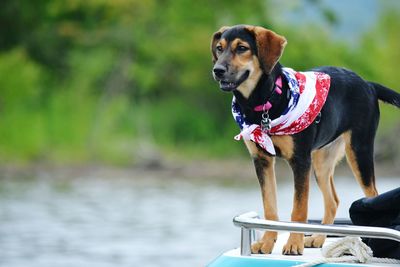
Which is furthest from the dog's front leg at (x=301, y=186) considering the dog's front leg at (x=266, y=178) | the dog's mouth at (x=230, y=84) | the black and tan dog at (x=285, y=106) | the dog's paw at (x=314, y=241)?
the dog's mouth at (x=230, y=84)

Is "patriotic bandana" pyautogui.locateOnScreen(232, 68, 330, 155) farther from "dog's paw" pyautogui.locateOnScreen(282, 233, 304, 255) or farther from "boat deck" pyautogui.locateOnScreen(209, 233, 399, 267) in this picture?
"boat deck" pyautogui.locateOnScreen(209, 233, 399, 267)

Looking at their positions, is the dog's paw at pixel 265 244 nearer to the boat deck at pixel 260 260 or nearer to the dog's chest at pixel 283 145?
the boat deck at pixel 260 260

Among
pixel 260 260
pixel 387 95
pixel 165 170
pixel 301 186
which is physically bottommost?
pixel 260 260

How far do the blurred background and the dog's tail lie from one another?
15493 millimetres

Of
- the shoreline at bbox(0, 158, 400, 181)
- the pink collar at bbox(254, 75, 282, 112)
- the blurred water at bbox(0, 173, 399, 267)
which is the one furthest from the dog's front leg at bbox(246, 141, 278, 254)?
the shoreline at bbox(0, 158, 400, 181)

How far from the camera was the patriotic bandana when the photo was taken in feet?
16.0

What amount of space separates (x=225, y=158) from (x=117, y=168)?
4922 mm

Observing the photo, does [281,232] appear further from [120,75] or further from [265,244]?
[120,75]

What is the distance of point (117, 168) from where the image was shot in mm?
28281

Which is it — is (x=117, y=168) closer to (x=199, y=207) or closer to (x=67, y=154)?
(x=67, y=154)

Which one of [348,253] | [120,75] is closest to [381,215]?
[348,253]

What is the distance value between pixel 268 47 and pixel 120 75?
92.3 feet

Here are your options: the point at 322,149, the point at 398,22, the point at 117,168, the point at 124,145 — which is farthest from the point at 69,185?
the point at 398,22

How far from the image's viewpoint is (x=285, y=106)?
491 centimetres
